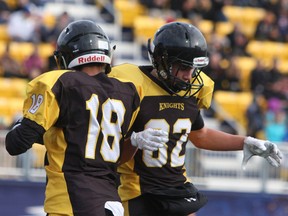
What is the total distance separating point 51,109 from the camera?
470cm

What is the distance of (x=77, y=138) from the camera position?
15.8 ft

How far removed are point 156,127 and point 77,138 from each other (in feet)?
2.97

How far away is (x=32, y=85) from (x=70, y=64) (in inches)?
18.4

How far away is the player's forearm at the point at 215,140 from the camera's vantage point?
19.6 feet

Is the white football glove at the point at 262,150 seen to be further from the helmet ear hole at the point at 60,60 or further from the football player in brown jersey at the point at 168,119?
the helmet ear hole at the point at 60,60

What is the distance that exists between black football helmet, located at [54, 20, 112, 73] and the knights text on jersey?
0.60 ft

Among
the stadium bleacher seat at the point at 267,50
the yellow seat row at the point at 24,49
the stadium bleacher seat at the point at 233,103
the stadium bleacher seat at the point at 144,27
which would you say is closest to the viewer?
the yellow seat row at the point at 24,49

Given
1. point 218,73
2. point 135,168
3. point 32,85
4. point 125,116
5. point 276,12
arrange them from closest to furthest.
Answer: point 32,85
point 125,116
point 135,168
point 218,73
point 276,12

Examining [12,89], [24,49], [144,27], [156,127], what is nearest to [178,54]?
[156,127]

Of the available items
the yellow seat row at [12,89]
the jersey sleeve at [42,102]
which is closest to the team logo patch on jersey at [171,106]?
the jersey sleeve at [42,102]

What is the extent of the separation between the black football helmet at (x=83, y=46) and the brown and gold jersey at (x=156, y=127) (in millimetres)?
511

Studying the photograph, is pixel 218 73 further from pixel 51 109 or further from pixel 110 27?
pixel 51 109

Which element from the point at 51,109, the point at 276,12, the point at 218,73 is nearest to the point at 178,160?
the point at 51,109

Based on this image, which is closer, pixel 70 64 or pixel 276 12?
pixel 70 64
